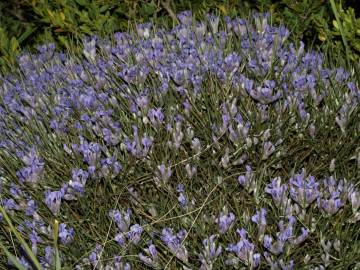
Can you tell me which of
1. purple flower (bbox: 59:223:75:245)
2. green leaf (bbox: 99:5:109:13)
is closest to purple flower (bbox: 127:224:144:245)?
purple flower (bbox: 59:223:75:245)

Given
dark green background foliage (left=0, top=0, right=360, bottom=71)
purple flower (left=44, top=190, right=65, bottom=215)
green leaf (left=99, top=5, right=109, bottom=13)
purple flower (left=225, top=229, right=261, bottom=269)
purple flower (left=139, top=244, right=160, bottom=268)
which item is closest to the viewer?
purple flower (left=225, top=229, right=261, bottom=269)

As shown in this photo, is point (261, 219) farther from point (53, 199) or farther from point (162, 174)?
point (53, 199)

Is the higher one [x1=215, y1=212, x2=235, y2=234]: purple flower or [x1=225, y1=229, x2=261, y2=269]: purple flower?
[x1=215, y1=212, x2=235, y2=234]: purple flower

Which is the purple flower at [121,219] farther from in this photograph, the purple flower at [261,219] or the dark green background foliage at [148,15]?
the dark green background foliage at [148,15]

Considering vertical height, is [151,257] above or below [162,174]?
below

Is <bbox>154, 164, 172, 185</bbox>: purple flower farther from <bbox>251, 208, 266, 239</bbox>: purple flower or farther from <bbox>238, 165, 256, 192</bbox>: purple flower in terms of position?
<bbox>251, 208, 266, 239</bbox>: purple flower

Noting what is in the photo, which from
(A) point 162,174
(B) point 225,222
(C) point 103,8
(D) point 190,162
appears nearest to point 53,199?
(A) point 162,174
